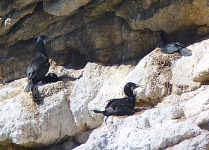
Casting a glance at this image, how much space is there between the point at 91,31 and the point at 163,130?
19.3 feet

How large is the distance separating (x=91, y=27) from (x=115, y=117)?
170 inches

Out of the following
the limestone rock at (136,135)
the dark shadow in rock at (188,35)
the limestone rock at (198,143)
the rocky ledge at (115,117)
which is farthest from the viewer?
the dark shadow in rock at (188,35)

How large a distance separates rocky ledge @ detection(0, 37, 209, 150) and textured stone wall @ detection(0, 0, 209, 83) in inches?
20.9

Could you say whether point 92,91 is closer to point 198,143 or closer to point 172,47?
point 172,47

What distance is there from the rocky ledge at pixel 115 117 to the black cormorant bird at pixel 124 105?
0.87ft

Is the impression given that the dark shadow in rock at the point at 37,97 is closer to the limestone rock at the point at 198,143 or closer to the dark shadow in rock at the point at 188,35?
the dark shadow in rock at the point at 188,35

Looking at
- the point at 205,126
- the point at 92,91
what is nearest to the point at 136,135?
the point at 205,126

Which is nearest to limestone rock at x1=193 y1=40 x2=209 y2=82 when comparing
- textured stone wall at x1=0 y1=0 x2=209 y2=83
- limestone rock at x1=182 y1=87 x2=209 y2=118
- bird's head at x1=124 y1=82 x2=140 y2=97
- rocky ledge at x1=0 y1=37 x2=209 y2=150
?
rocky ledge at x1=0 y1=37 x2=209 y2=150

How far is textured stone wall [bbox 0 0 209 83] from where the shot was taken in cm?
1788

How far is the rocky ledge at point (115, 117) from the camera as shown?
1412cm

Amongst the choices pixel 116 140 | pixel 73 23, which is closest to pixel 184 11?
pixel 73 23

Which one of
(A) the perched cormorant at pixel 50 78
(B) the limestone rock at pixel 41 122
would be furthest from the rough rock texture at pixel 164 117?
(A) the perched cormorant at pixel 50 78

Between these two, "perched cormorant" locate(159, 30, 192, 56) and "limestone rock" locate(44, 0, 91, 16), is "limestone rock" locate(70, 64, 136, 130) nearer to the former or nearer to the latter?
"perched cormorant" locate(159, 30, 192, 56)

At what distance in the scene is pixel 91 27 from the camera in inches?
757
